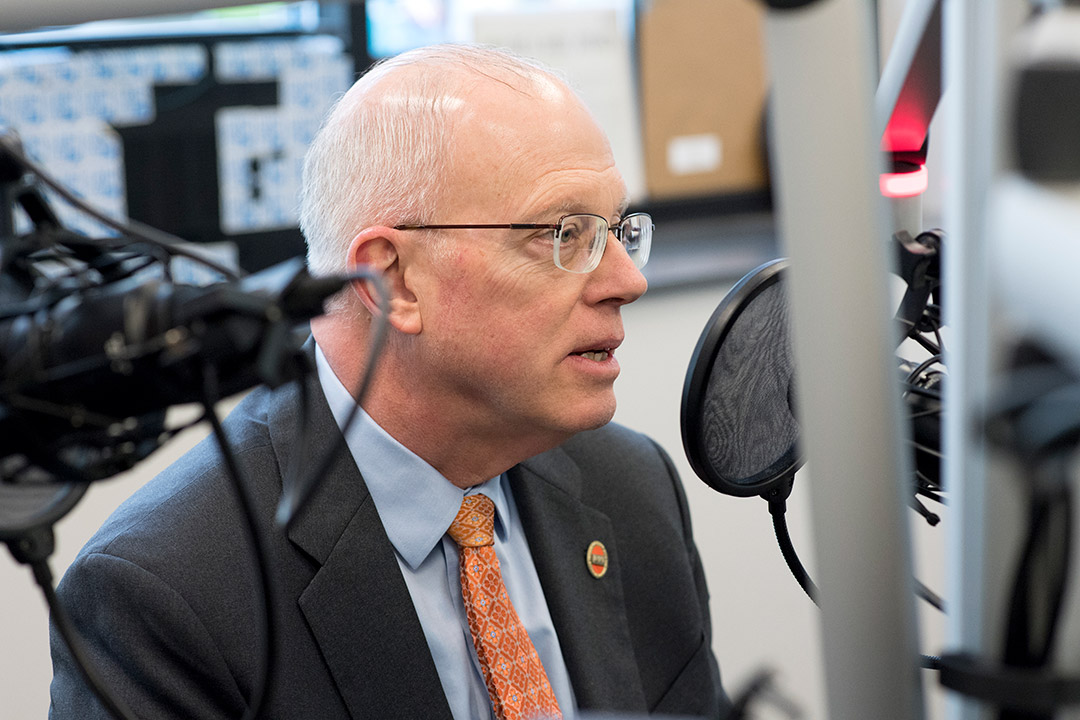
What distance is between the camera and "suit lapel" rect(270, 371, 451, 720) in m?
1.05

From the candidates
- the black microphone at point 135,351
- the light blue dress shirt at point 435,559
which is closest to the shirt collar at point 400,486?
the light blue dress shirt at point 435,559

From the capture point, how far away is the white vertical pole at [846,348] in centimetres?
32

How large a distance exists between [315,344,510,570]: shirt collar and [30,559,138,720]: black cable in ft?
2.19

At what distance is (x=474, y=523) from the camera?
1.17 m

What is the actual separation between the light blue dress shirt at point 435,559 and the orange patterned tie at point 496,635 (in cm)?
2

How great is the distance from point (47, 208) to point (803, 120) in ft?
0.99

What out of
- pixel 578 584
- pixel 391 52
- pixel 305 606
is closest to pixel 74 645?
pixel 305 606

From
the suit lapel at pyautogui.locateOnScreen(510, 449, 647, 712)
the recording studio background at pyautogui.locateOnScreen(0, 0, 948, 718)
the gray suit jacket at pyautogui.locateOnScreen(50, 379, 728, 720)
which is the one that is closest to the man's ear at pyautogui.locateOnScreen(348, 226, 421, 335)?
the gray suit jacket at pyautogui.locateOnScreen(50, 379, 728, 720)

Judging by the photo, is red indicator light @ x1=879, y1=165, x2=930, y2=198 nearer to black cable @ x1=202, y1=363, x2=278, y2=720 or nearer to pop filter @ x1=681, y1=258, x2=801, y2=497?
pop filter @ x1=681, y1=258, x2=801, y2=497

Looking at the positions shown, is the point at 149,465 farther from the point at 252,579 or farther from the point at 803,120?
the point at 803,120

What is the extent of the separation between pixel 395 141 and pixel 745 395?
0.57 meters

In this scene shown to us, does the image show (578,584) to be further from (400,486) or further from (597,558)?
(400,486)

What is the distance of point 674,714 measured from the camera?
1318 millimetres

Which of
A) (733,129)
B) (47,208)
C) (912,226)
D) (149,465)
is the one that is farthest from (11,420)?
(733,129)
